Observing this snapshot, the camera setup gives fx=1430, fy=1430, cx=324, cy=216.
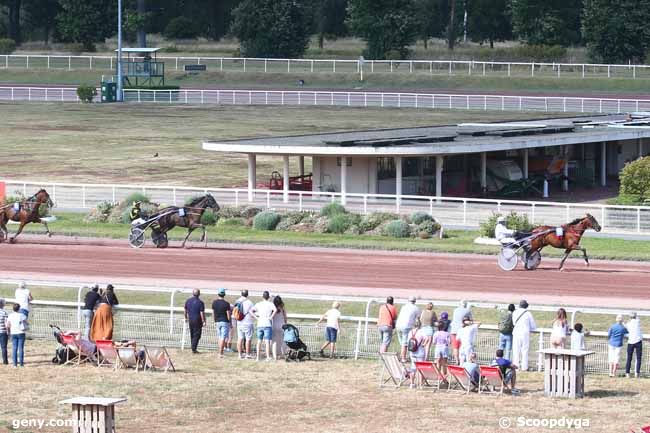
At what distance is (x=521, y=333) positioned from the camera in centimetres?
2172

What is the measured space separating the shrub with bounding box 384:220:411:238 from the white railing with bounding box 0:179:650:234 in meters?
1.69

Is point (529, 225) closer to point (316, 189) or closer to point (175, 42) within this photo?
point (316, 189)

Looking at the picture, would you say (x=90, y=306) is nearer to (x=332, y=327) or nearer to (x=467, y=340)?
(x=332, y=327)

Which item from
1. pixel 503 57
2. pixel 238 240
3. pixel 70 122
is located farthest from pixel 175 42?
pixel 238 240

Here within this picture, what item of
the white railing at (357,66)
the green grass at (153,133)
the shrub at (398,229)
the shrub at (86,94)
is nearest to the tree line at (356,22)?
the white railing at (357,66)

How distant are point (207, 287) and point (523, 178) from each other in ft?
69.7

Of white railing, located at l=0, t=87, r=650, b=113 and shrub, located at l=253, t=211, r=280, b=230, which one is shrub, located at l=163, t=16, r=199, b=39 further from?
shrub, located at l=253, t=211, r=280, b=230

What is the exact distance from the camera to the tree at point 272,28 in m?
97.1

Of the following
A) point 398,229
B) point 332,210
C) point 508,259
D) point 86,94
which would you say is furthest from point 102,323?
point 86,94

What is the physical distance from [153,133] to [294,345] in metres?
43.5

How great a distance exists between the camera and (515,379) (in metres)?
20.9

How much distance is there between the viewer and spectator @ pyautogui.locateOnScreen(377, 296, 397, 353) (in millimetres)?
22594

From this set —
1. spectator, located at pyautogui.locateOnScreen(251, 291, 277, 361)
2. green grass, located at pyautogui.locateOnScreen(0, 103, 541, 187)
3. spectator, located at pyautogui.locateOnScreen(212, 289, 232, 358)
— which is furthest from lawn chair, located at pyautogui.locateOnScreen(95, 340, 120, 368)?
green grass, located at pyautogui.locateOnScreen(0, 103, 541, 187)

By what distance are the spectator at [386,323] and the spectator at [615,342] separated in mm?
3375
